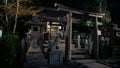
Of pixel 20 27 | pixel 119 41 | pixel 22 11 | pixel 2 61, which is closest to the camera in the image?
pixel 2 61

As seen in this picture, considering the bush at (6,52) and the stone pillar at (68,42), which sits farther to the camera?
the stone pillar at (68,42)

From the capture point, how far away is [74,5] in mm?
24000

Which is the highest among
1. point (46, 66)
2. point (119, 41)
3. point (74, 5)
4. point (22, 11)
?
point (74, 5)

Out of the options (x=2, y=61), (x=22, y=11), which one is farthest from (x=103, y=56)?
(x=22, y=11)

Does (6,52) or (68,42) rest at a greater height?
(68,42)

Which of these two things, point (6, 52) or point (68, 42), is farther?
point (68, 42)

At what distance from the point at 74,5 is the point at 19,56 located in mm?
13758

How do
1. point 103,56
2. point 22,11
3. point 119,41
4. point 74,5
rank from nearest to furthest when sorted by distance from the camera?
point 103,56 → point 119,41 → point 22,11 → point 74,5

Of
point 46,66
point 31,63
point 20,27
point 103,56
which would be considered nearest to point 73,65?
point 46,66

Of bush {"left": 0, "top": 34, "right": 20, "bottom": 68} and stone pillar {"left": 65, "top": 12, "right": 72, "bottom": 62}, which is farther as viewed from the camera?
stone pillar {"left": 65, "top": 12, "right": 72, "bottom": 62}

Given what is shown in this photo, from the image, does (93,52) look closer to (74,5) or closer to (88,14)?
(88,14)

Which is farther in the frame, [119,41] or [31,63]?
[119,41]

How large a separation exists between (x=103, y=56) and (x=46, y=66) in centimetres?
468

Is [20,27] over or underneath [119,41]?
over
